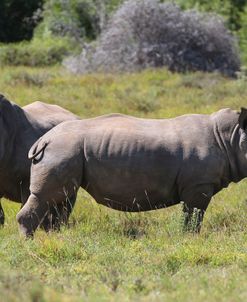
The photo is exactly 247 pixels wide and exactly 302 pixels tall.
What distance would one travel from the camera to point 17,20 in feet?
123

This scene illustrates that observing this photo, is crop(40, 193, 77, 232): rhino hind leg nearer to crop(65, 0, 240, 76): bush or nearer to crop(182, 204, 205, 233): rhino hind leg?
crop(182, 204, 205, 233): rhino hind leg

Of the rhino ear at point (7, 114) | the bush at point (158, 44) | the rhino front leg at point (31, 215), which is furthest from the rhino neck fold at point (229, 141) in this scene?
the bush at point (158, 44)

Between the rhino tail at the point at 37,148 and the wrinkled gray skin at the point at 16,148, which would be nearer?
the rhino tail at the point at 37,148

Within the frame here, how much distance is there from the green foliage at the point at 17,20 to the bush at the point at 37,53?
9.24m

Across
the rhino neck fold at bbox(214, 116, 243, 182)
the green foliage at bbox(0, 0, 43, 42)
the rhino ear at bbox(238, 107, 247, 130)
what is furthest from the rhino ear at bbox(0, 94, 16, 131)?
the green foliage at bbox(0, 0, 43, 42)

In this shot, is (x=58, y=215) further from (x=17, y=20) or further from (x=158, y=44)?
(x=17, y=20)

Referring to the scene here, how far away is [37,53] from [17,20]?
11905 millimetres

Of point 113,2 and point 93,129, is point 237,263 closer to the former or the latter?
point 93,129

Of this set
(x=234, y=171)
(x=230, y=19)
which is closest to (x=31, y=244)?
(x=234, y=171)

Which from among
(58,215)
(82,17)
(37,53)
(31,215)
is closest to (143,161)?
(58,215)

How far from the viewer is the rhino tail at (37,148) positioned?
22.7 ft

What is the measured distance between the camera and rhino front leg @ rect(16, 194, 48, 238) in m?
6.94

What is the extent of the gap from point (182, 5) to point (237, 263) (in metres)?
25.5

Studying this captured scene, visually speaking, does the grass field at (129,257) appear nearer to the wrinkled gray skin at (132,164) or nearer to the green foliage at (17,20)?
the wrinkled gray skin at (132,164)
